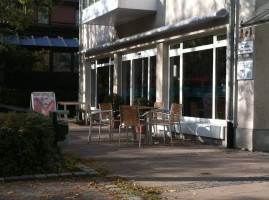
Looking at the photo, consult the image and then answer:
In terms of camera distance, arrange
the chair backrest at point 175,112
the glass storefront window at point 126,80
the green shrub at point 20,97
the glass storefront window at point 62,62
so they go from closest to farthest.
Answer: the chair backrest at point 175,112 < the glass storefront window at point 126,80 < the green shrub at point 20,97 < the glass storefront window at point 62,62

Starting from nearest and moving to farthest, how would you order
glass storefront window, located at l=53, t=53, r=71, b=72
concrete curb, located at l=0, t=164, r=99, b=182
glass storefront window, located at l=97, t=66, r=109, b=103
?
1. concrete curb, located at l=0, t=164, r=99, b=182
2. glass storefront window, located at l=97, t=66, r=109, b=103
3. glass storefront window, located at l=53, t=53, r=71, b=72

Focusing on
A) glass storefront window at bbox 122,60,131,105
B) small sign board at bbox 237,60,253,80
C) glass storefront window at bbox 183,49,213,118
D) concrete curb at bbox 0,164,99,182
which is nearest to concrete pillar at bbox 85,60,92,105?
glass storefront window at bbox 122,60,131,105

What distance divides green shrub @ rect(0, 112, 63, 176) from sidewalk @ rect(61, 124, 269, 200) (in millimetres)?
1145

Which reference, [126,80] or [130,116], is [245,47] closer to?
[130,116]

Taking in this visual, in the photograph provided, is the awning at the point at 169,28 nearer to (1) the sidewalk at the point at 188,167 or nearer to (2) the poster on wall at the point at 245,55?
(2) the poster on wall at the point at 245,55

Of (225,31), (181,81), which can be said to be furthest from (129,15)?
(225,31)

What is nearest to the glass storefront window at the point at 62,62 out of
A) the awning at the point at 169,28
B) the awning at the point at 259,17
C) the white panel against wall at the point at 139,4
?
the awning at the point at 169,28

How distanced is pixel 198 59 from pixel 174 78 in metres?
1.52

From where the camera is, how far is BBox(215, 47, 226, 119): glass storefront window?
1116 cm

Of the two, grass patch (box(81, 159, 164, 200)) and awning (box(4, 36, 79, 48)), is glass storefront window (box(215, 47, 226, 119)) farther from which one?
awning (box(4, 36, 79, 48))

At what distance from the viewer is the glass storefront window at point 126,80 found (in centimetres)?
1725

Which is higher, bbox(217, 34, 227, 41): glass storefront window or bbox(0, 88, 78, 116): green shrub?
bbox(217, 34, 227, 41): glass storefront window

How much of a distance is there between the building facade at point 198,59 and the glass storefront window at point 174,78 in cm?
3

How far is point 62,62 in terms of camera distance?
1153 inches
